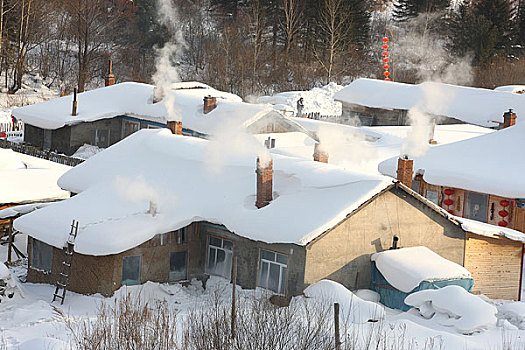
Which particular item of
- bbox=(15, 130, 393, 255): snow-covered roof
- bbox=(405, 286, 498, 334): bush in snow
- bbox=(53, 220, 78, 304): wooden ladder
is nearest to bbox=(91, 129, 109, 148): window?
bbox=(15, 130, 393, 255): snow-covered roof

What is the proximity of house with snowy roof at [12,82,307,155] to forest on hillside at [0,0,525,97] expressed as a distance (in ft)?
42.8

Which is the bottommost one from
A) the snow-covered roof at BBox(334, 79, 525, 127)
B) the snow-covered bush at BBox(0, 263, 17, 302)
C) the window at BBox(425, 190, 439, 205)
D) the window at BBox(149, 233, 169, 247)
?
the snow-covered bush at BBox(0, 263, 17, 302)

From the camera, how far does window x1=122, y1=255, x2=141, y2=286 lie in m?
22.5

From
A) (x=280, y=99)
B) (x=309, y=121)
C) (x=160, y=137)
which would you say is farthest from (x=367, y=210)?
(x=280, y=99)

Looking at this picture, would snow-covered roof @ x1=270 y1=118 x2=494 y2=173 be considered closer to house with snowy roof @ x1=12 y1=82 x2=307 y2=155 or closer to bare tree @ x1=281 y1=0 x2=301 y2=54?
house with snowy roof @ x1=12 y1=82 x2=307 y2=155

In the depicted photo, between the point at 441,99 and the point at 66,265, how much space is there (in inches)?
1103

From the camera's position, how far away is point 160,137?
27078mm

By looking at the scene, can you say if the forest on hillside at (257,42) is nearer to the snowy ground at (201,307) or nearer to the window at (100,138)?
the window at (100,138)

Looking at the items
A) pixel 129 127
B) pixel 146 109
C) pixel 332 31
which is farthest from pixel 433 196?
pixel 332 31

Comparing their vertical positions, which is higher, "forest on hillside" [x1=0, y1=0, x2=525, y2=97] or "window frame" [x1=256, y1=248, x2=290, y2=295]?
"forest on hillside" [x1=0, y1=0, x2=525, y2=97]

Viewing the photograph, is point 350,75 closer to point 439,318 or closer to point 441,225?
point 441,225

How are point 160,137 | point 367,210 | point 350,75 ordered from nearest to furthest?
point 367,210 < point 160,137 < point 350,75

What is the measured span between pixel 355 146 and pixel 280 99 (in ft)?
64.0

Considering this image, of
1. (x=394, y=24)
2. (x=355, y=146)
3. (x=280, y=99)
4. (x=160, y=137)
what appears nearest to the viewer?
(x=160, y=137)
